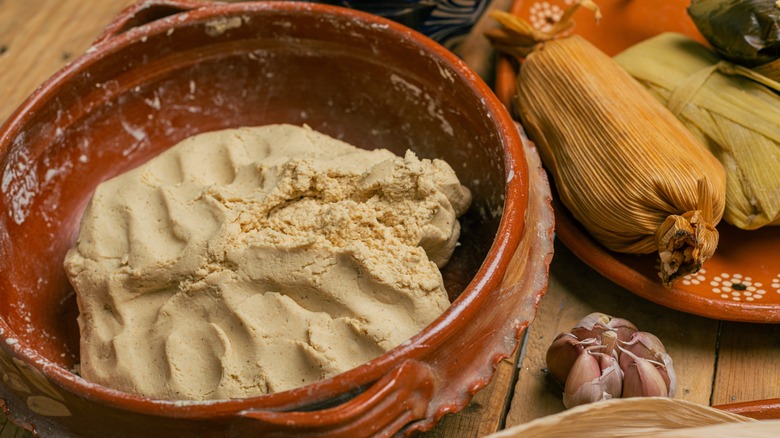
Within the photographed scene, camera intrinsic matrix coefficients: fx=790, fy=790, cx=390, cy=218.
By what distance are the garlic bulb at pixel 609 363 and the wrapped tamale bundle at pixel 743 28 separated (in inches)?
19.5

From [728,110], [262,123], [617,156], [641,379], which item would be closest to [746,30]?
[728,110]

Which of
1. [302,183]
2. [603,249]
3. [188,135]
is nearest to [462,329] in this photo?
[302,183]

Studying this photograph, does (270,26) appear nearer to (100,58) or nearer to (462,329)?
(100,58)

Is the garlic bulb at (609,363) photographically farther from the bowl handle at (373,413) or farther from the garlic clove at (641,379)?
the bowl handle at (373,413)

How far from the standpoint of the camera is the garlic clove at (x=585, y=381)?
102cm

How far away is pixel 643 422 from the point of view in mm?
896

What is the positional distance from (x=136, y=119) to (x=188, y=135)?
9 centimetres

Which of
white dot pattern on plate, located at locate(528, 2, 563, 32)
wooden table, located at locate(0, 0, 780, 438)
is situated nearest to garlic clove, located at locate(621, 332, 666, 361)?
wooden table, located at locate(0, 0, 780, 438)

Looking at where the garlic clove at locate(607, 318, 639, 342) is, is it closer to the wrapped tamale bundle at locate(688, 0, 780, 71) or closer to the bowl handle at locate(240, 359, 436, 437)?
the bowl handle at locate(240, 359, 436, 437)

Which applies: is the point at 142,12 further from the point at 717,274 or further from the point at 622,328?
the point at 717,274

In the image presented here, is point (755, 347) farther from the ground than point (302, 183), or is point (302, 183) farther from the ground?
point (302, 183)

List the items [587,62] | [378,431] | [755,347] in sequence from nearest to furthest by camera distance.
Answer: [378,431] < [755,347] < [587,62]

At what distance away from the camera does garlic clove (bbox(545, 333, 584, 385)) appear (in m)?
1.05

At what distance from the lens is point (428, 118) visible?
1243 mm
